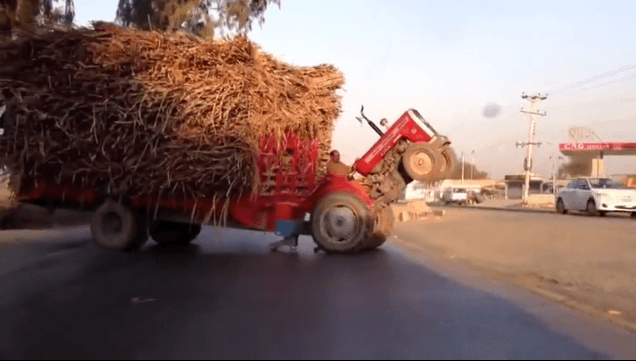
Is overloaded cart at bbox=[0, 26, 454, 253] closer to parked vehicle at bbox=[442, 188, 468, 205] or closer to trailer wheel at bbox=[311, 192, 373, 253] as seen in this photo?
trailer wheel at bbox=[311, 192, 373, 253]

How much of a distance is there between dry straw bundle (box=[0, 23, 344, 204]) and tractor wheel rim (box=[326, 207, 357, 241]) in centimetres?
160

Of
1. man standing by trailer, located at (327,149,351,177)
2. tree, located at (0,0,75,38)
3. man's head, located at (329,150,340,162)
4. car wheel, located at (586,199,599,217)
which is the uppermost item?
tree, located at (0,0,75,38)

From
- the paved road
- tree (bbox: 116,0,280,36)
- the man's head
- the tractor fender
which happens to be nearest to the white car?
tree (bbox: 116,0,280,36)

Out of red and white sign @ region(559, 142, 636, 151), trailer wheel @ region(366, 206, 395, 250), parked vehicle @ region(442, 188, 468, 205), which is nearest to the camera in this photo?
trailer wheel @ region(366, 206, 395, 250)

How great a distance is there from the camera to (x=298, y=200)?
10.8 m

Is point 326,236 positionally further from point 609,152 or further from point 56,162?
point 609,152

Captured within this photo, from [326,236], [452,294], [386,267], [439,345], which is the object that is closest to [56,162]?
[326,236]

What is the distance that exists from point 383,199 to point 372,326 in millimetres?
6298

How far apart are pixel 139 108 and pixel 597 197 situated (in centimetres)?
2084

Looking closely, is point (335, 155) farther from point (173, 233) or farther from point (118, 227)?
point (118, 227)

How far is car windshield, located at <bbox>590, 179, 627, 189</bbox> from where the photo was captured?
26438 millimetres

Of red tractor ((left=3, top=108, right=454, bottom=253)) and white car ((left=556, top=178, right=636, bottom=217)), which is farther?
white car ((left=556, top=178, right=636, bottom=217))

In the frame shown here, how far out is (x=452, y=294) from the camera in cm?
767

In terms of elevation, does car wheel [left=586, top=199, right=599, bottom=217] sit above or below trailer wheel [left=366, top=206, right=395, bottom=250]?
above
